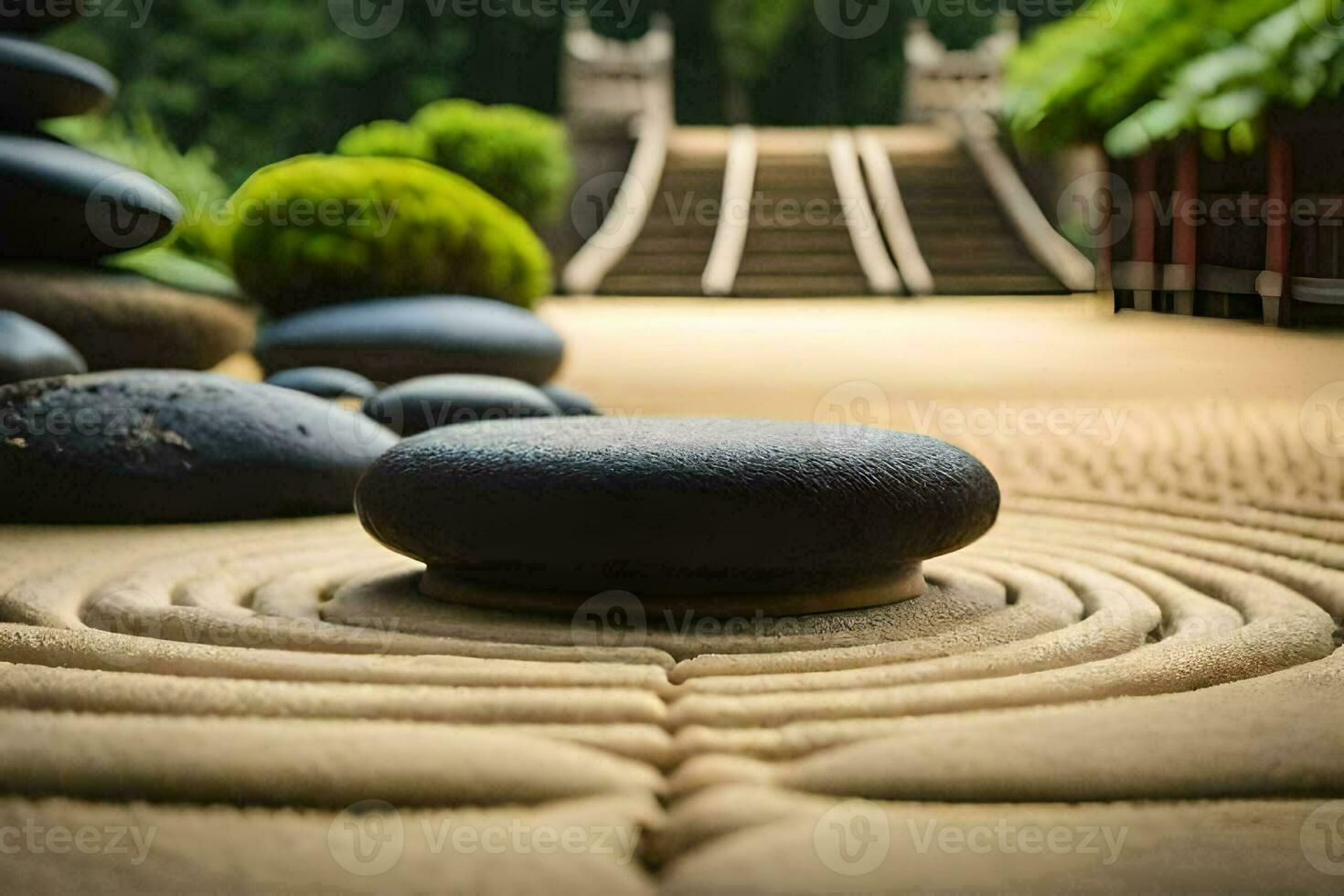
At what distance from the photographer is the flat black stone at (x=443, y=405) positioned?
525 cm

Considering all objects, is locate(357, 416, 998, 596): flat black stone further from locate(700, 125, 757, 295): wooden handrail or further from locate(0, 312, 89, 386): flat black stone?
locate(700, 125, 757, 295): wooden handrail

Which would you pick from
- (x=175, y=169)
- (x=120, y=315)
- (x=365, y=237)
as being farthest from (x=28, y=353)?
(x=175, y=169)

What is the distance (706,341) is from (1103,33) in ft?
12.0

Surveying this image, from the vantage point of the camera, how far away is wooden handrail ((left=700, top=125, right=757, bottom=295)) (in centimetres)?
1194

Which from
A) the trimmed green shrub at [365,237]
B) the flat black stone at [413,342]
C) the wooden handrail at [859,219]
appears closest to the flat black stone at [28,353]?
the flat black stone at [413,342]

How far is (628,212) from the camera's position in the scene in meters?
14.1

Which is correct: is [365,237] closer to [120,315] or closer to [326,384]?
[120,315]

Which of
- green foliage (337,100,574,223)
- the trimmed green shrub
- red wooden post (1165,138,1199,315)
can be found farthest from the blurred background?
the trimmed green shrub

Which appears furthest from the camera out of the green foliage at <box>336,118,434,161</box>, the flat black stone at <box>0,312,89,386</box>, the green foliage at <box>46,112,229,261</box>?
the green foliage at <box>336,118,434,161</box>

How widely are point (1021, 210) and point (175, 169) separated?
7.78 metres

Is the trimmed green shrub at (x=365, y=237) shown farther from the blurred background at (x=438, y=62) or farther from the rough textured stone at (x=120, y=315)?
the blurred background at (x=438, y=62)

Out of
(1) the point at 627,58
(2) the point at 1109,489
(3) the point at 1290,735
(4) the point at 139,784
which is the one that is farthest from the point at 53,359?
(1) the point at 627,58

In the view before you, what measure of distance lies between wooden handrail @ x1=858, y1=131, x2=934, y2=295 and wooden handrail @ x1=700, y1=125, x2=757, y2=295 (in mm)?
1221

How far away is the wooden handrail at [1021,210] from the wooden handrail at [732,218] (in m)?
2.40
